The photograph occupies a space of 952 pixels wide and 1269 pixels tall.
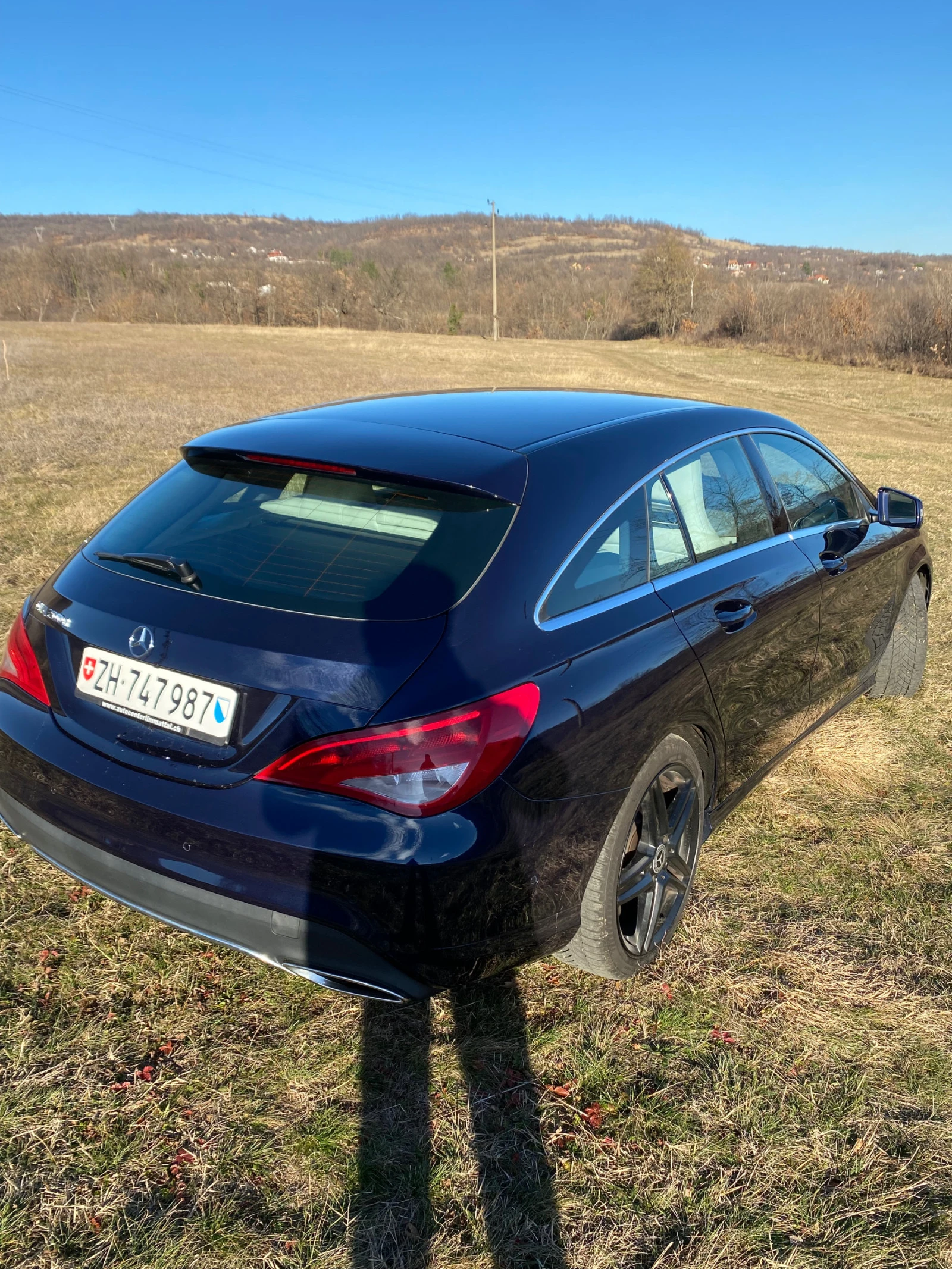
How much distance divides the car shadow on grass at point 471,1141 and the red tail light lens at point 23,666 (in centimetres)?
123

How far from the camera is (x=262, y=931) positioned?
199 centimetres

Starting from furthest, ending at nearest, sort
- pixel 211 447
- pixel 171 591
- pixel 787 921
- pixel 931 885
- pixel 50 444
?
pixel 50 444 < pixel 931 885 < pixel 787 921 < pixel 211 447 < pixel 171 591

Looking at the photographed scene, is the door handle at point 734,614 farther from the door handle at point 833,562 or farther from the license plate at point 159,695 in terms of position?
the license plate at point 159,695

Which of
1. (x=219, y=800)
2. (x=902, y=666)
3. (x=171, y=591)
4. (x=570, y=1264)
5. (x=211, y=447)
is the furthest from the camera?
(x=902, y=666)

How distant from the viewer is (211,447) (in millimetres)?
2590

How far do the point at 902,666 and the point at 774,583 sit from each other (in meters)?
1.99

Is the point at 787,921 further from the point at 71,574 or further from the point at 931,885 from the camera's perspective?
the point at 71,574

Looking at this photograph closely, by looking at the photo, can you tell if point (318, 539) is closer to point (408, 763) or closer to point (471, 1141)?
point (408, 763)

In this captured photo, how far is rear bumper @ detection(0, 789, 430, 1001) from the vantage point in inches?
77.0

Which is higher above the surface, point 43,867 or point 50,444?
point 50,444

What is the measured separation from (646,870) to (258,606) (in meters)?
1.32

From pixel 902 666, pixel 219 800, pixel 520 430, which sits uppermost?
pixel 520 430

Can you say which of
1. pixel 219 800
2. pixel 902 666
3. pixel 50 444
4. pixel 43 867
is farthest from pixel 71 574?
pixel 50 444

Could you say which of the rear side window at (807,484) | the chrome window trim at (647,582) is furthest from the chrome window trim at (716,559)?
the rear side window at (807,484)
